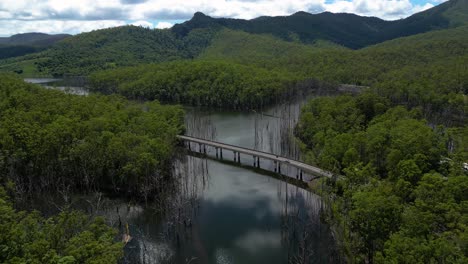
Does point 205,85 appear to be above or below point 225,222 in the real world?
above

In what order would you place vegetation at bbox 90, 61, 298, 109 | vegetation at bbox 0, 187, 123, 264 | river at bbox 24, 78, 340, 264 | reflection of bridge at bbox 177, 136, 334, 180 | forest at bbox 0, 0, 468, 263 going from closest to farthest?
vegetation at bbox 0, 187, 123, 264
forest at bbox 0, 0, 468, 263
river at bbox 24, 78, 340, 264
reflection of bridge at bbox 177, 136, 334, 180
vegetation at bbox 90, 61, 298, 109

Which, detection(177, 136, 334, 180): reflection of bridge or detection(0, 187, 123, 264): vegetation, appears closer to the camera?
detection(0, 187, 123, 264): vegetation

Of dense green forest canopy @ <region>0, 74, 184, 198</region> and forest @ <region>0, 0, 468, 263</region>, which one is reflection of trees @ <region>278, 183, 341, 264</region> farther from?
dense green forest canopy @ <region>0, 74, 184, 198</region>

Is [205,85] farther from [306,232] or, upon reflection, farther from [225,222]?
[306,232]

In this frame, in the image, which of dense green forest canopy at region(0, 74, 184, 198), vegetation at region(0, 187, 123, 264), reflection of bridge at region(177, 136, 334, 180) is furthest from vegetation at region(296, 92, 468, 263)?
dense green forest canopy at region(0, 74, 184, 198)

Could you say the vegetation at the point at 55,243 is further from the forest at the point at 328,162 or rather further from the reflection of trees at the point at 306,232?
the reflection of trees at the point at 306,232

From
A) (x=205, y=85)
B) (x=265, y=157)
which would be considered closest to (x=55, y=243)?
(x=265, y=157)

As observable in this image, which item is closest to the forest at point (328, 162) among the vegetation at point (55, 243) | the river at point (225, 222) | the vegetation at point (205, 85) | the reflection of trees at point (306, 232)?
the vegetation at point (55, 243)
